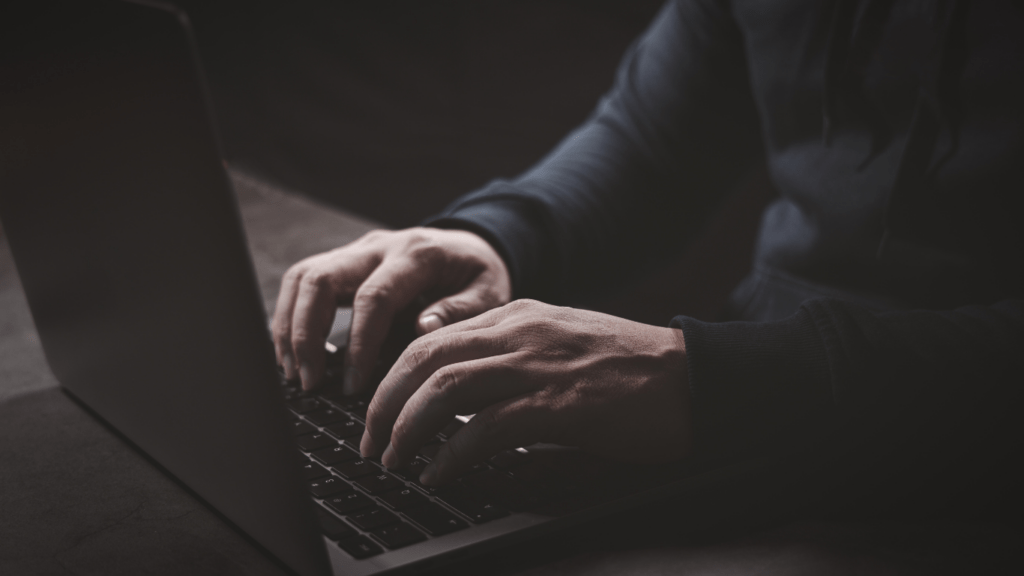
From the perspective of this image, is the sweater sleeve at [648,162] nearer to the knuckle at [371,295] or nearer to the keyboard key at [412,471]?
the knuckle at [371,295]

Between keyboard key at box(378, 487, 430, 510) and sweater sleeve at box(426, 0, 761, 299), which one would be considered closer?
keyboard key at box(378, 487, 430, 510)

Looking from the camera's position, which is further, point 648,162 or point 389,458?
point 648,162

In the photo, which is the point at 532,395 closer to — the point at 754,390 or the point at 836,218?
the point at 754,390

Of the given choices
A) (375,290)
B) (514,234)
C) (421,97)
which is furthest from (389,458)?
(421,97)

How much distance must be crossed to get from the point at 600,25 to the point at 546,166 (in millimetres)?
909

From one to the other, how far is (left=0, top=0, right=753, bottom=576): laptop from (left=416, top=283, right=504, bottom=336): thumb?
0.14 m

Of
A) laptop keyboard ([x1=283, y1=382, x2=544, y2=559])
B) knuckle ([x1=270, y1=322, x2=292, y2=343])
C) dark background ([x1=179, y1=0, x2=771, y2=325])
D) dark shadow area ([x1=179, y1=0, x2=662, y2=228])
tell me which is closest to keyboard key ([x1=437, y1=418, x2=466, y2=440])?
laptop keyboard ([x1=283, y1=382, x2=544, y2=559])

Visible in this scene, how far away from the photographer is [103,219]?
428 millimetres

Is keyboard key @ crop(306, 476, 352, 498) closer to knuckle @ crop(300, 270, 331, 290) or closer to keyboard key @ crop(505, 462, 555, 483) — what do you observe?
keyboard key @ crop(505, 462, 555, 483)

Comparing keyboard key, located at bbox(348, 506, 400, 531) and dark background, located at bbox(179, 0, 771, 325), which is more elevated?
keyboard key, located at bbox(348, 506, 400, 531)

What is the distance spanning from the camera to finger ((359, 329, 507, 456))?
1.66 ft

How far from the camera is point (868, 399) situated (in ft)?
1.68

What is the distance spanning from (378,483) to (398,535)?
69mm

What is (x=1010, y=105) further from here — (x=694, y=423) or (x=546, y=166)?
(x=546, y=166)
